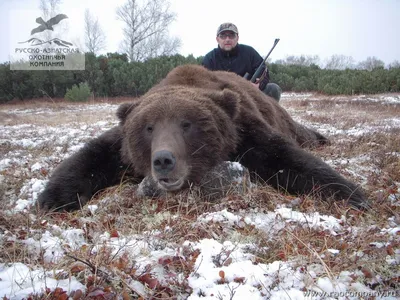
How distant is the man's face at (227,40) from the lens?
682cm

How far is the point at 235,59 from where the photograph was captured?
7176mm

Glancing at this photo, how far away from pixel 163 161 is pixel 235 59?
4.94 meters

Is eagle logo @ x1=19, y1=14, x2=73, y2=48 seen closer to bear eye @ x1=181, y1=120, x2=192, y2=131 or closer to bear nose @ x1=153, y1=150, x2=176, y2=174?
bear eye @ x1=181, y1=120, x2=192, y2=131

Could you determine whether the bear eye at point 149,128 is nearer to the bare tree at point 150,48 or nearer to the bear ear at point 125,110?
the bear ear at point 125,110

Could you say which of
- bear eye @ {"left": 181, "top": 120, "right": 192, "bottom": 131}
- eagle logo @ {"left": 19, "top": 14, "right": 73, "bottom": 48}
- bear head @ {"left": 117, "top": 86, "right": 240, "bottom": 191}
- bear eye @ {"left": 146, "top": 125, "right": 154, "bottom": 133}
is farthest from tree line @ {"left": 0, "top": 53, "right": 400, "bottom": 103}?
bear eye @ {"left": 181, "top": 120, "right": 192, "bottom": 131}

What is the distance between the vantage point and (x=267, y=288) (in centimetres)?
161

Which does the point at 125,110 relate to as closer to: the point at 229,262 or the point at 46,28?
the point at 229,262

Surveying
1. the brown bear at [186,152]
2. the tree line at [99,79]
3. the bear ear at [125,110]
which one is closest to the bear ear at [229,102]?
the brown bear at [186,152]

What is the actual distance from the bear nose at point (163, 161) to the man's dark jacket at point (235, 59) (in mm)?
4761

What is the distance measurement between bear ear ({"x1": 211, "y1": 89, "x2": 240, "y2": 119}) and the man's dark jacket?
3.89 metres

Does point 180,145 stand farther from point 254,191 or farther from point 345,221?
point 345,221

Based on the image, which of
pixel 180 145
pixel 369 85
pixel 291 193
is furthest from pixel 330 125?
pixel 369 85

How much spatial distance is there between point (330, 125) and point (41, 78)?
17242 millimetres

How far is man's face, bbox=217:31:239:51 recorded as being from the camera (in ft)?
22.4
